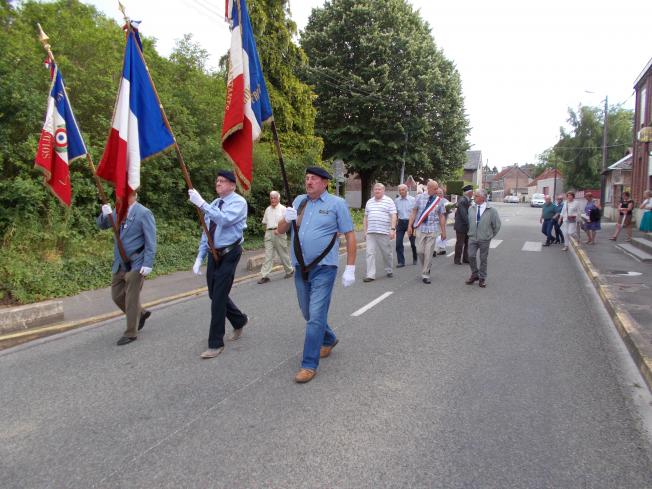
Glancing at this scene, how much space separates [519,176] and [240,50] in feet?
438

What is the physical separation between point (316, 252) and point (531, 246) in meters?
14.0

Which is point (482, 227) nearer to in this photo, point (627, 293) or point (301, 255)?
point (627, 293)

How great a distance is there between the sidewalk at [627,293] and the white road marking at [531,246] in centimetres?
126

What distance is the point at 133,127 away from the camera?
5070 millimetres

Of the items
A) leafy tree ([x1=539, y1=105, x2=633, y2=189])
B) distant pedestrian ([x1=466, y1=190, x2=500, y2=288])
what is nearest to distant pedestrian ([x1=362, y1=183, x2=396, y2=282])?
distant pedestrian ([x1=466, y1=190, x2=500, y2=288])

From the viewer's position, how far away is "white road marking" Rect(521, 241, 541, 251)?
15.7 meters

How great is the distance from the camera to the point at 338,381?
4398mm

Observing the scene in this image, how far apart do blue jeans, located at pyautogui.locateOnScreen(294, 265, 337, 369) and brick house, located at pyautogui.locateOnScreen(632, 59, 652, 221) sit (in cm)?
2249

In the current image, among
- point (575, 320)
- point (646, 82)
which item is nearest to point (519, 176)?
point (646, 82)

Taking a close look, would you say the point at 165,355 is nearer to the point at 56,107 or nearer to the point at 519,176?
the point at 56,107

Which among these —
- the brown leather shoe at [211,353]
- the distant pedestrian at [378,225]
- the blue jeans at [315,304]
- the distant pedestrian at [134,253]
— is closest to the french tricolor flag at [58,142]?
the distant pedestrian at [134,253]

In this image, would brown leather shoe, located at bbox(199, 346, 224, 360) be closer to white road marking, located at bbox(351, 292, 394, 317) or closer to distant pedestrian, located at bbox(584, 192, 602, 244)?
white road marking, located at bbox(351, 292, 394, 317)

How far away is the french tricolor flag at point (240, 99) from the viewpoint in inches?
181

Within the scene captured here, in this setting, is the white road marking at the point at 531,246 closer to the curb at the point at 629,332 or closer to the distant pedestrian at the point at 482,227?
the curb at the point at 629,332
